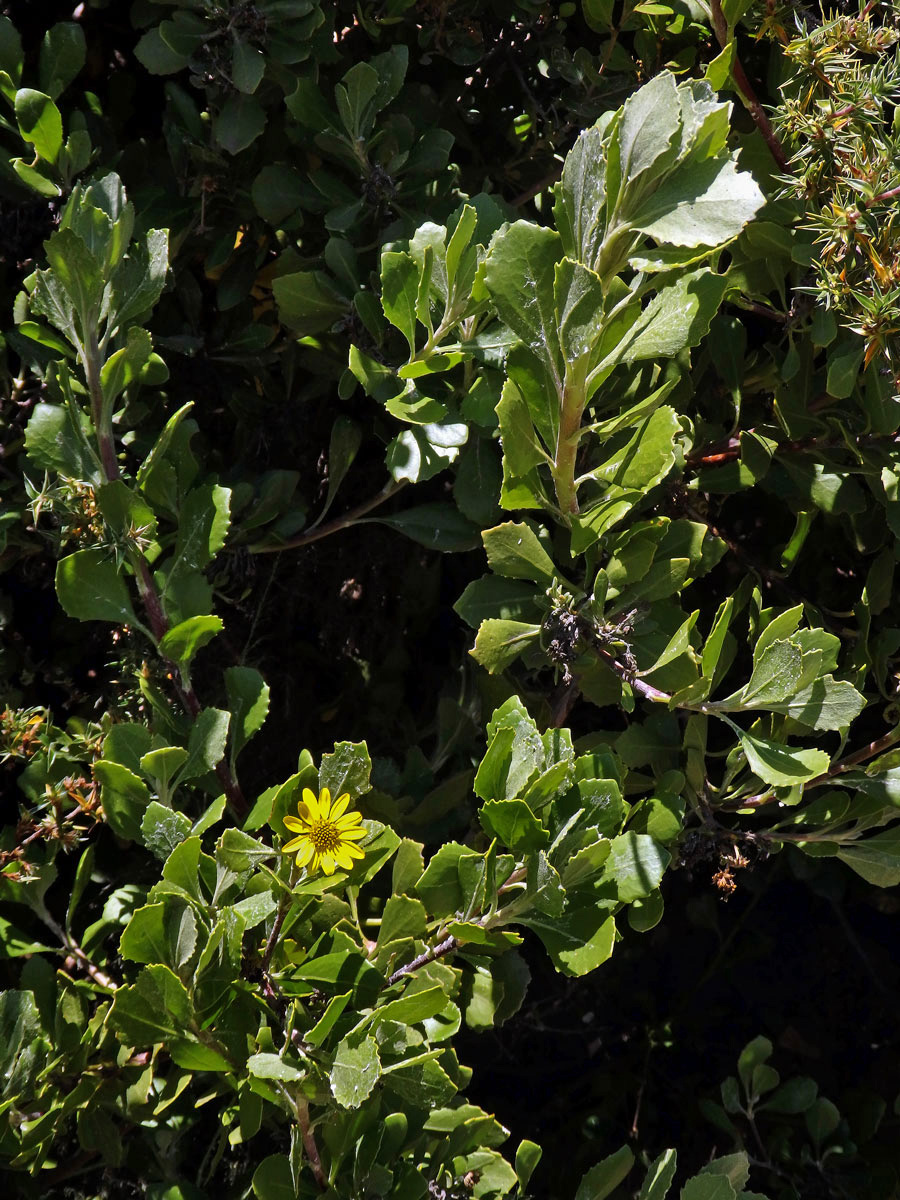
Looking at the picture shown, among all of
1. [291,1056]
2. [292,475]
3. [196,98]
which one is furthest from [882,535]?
[196,98]

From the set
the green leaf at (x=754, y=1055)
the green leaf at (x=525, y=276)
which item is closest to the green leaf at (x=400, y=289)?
the green leaf at (x=525, y=276)

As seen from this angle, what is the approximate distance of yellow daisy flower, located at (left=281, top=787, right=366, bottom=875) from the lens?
850 millimetres

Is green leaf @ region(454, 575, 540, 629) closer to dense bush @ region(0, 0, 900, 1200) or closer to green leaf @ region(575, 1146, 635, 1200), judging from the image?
dense bush @ region(0, 0, 900, 1200)

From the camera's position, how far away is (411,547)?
4.66 ft

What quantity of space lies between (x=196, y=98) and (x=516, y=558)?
28.2 inches

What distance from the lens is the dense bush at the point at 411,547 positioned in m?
0.85

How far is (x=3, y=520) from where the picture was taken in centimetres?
104

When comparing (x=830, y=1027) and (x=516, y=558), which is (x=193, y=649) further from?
(x=830, y=1027)

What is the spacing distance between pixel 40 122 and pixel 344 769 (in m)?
0.63

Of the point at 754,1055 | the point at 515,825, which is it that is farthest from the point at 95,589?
the point at 754,1055

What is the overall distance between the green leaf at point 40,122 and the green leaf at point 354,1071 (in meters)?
0.80

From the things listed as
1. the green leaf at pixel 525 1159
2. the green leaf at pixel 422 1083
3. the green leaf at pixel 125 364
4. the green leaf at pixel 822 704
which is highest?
the green leaf at pixel 125 364

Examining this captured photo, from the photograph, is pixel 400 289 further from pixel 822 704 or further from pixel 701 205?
pixel 822 704

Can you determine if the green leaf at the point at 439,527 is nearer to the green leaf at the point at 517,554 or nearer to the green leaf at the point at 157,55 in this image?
the green leaf at the point at 517,554
